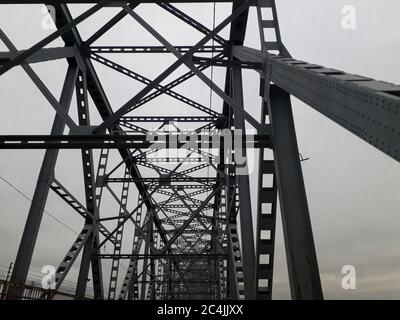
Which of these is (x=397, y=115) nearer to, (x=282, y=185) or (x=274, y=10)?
(x=282, y=185)

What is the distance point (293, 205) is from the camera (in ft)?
21.0

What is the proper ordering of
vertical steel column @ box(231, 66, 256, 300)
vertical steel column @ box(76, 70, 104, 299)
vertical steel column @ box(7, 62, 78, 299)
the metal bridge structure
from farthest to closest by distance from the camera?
vertical steel column @ box(76, 70, 104, 299), vertical steel column @ box(231, 66, 256, 300), vertical steel column @ box(7, 62, 78, 299), the metal bridge structure

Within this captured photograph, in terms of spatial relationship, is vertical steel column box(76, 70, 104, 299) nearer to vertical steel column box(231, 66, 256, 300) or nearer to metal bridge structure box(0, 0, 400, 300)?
metal bridge structure box(0, 0, 400, 300)

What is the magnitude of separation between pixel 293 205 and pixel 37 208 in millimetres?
7625

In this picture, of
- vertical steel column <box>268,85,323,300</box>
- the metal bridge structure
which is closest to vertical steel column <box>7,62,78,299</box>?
the metal bridge structure

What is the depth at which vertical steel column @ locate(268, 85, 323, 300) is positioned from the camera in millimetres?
5883

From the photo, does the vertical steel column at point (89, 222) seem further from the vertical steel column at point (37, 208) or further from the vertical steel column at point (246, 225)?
the vertical steel column at point (246, 225)

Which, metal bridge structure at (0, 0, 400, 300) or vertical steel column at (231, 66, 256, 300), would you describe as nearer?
metal bridge structure at (0, 0, 400, 300)

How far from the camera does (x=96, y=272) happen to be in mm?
17312

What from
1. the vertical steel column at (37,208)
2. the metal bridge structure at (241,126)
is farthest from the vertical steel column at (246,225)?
the vertical steel column at (37,208)

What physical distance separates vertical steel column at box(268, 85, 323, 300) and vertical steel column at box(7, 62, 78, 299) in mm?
6871

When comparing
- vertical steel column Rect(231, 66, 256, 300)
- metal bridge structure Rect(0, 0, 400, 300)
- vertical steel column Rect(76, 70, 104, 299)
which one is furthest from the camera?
vertical steel column Rect(76, 70, 104, 299)
